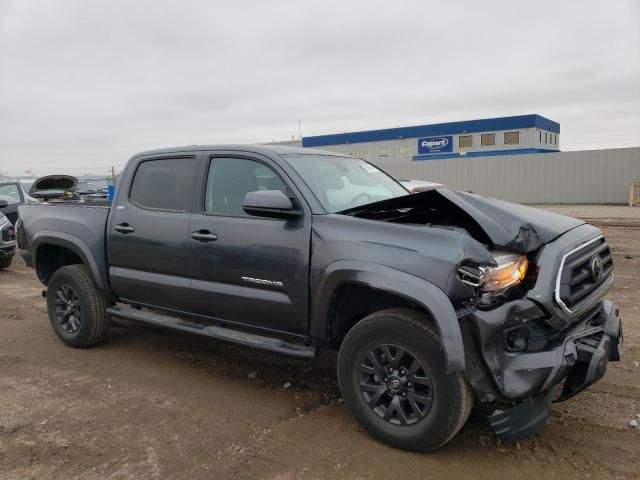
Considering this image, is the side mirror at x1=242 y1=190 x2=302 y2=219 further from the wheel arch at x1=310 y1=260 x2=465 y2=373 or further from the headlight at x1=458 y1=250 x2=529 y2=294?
the headlight at x1=458 y1=250 x2=529 y2=294

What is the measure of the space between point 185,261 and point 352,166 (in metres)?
1.61

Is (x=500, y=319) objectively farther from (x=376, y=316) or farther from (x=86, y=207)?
(x=86, y=207)

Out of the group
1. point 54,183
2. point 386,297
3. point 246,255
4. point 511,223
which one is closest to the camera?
point 511,223

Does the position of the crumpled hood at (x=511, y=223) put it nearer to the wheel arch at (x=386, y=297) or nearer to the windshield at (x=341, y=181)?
the wheel arch at (x=386, y=297)

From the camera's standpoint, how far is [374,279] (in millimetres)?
3137

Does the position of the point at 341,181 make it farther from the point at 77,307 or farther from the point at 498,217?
the point at 77,307

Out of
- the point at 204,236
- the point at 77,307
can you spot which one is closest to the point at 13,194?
the point at 77,307

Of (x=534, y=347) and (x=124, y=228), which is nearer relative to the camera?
(x=534, y=347)

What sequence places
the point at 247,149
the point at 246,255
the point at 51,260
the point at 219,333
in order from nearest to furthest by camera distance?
the point at 246,255, the point at 219,333, the point at 247,149, the point at 51,260

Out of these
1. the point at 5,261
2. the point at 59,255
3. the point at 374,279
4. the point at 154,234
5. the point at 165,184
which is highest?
the point at 165,184

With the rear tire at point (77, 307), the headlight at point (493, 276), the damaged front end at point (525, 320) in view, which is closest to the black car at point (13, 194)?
the rear tire at point (77, 307)

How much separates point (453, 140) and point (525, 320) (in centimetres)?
3606

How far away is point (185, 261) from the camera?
4.18 meters

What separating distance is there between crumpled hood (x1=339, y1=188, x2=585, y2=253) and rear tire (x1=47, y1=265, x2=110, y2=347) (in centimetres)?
284
